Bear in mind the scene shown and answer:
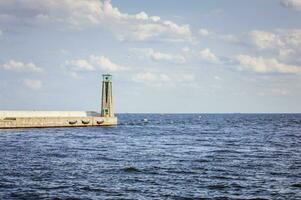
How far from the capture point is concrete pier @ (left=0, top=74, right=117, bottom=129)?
9847 cm

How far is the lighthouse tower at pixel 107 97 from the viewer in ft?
393

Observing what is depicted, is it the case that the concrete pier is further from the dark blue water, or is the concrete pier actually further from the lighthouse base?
the dark blue water

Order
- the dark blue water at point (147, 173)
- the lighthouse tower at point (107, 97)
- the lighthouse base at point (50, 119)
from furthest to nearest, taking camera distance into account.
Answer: the lighthouse tower at point (107, 97), the lighthouse base at point (50, 119), the dark blue water at point (147, 173)

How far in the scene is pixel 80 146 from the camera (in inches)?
2368

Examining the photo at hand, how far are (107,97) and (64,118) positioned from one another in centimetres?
1452

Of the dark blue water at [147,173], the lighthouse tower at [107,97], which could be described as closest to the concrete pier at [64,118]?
the lighthouse tower at [107,97]

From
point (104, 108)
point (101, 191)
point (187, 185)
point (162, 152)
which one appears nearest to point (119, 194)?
point (101, 191)

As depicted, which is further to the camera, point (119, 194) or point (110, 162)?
point (110, 162)

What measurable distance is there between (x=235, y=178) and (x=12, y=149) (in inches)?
1115

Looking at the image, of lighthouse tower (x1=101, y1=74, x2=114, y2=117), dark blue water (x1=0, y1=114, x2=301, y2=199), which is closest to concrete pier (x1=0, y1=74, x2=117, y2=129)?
lighthouse tower (x1=101, y1=74, x2=114, y2=117)

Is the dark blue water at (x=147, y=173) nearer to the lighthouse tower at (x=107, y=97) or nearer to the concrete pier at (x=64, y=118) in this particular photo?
the concrete pier at (x=64, y=118)

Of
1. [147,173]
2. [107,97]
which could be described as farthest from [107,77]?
[147,173]

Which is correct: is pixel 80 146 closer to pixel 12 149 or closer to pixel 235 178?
pixel 12 149

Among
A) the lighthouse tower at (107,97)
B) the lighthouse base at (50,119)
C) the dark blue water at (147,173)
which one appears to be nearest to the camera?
the dark blue water at (147,173)
